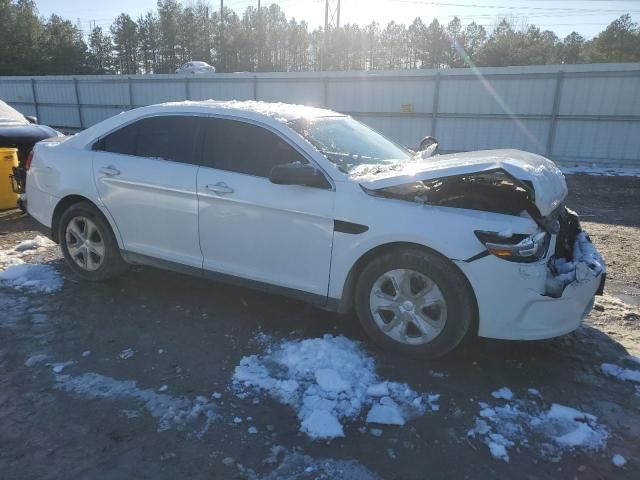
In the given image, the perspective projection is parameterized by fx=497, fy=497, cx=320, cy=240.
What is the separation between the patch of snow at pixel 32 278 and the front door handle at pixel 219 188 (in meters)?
1.95

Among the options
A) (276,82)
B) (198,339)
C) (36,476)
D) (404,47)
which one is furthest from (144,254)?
(404,47)

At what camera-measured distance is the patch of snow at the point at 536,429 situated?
8.43ft

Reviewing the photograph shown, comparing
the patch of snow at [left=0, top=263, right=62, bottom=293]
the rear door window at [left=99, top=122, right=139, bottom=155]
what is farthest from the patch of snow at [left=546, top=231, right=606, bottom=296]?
the patch of snow at [left=0, top=263, right=62, bottom=293]

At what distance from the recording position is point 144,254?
4281 mm

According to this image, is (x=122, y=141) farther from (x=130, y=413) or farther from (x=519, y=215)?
(x=519, y=215)

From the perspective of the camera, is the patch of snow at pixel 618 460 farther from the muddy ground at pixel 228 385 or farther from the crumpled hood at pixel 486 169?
the crumpled hood at pixel 486 169

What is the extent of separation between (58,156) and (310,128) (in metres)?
2.47

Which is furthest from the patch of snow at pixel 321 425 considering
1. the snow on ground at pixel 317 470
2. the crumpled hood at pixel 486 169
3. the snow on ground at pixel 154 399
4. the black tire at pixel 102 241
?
the black tire at pixel 102 241

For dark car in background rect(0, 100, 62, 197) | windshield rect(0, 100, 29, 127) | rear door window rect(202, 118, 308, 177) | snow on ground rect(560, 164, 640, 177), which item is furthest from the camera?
snow on ground rect(560, 164, 640, 177)

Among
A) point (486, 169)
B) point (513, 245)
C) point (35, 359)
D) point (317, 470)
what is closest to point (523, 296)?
point (513, 245)

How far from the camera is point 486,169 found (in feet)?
10.4

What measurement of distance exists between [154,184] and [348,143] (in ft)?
5.32

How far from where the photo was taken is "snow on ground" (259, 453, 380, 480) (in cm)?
234

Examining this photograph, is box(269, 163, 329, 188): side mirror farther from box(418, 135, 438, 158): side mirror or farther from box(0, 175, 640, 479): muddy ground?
box(418, 135, 438, 158): side mirror
